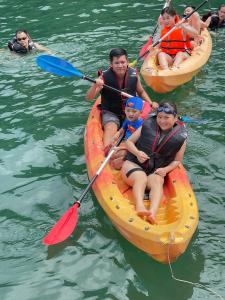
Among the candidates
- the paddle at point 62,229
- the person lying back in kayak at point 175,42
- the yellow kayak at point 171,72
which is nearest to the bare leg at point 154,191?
the paddle at point 62,229

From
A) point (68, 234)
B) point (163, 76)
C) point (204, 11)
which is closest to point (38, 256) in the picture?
point (68, 234)

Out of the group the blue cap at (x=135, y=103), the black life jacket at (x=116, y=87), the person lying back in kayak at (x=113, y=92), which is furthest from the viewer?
the black life jacket at (x=116, y=87)

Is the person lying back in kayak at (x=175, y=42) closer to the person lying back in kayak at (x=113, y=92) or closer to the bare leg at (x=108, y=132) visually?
the person lying back in kayak at (x=113, y=92)

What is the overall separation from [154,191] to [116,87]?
77.1 inches

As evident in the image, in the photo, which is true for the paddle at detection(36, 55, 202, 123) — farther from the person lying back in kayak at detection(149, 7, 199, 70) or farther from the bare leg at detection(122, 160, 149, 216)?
the person lying back in kayak at detection(149, 7, 199, 70)

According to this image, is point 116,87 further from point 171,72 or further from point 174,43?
point 174,43

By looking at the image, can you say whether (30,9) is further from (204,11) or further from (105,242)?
(105,242)

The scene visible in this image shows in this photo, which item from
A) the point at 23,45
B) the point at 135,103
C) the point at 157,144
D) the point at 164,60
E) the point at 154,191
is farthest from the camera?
the point at 23,45

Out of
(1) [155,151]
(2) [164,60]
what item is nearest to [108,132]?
(1) [155,151]

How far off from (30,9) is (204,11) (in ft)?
15.1

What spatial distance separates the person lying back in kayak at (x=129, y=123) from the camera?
192 inches

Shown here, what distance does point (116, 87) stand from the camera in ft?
18.8

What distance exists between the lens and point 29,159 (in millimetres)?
5809

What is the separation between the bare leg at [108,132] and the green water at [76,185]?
0.50 meters
